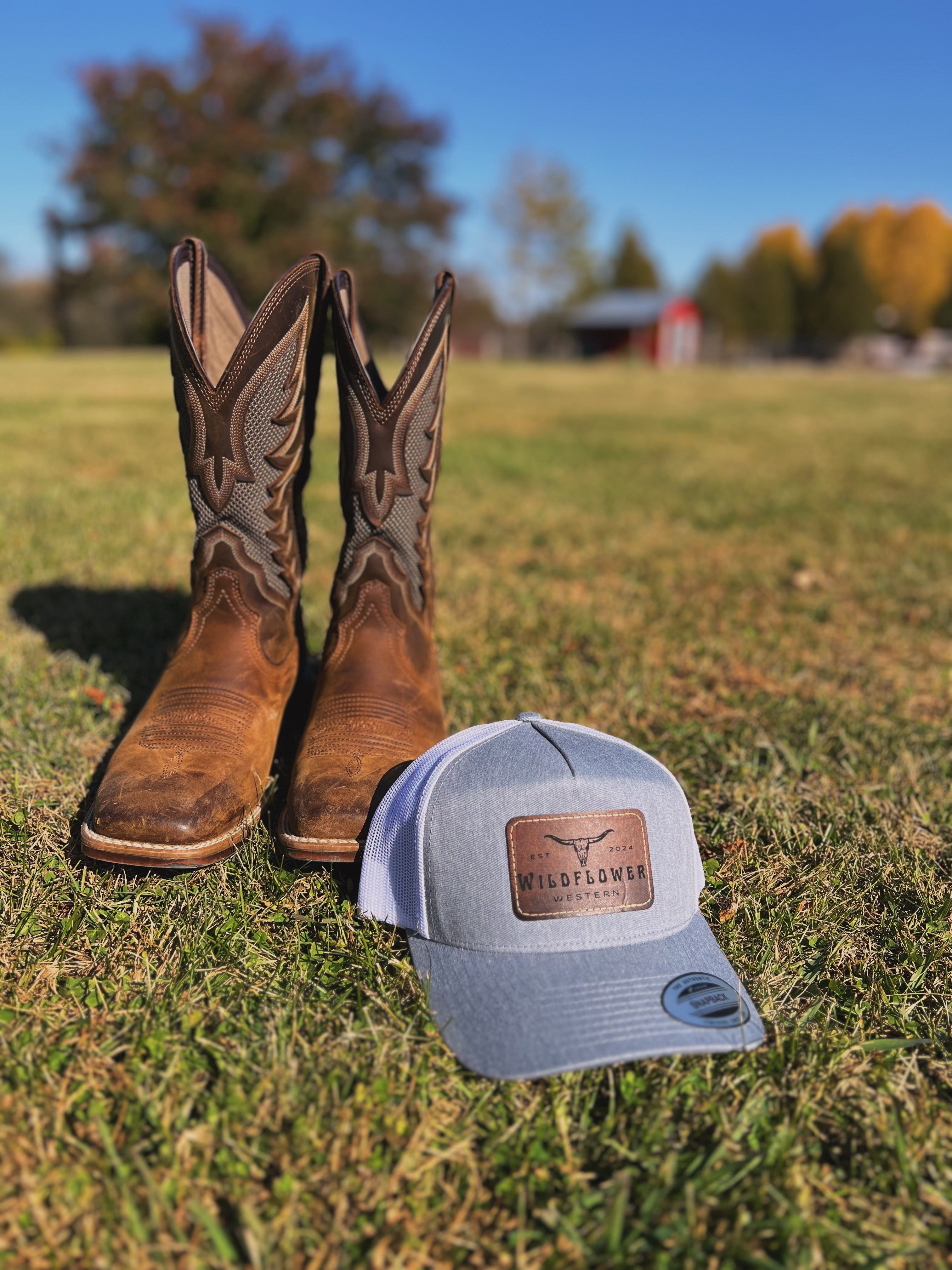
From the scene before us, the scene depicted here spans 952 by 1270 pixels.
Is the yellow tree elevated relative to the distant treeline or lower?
elevated

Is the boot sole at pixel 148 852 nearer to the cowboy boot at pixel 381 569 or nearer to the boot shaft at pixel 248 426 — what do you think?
the cowboy boot at pixel 381 569

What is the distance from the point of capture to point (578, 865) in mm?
1253

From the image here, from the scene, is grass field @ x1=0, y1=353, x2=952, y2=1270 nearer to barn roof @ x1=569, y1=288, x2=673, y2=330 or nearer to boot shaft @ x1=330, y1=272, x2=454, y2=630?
boot shaft @ x1=330, y1=272, x2=454, y2=630

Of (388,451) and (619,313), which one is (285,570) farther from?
(619,313)

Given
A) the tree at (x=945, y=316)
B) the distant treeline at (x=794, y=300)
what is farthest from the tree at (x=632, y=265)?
the tree at (x=945, y=316)

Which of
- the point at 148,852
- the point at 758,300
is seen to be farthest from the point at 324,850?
the point at 758,300

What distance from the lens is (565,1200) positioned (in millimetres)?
986

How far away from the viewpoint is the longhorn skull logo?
126 centimetres

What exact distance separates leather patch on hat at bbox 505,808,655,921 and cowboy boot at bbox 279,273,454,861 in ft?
1.28

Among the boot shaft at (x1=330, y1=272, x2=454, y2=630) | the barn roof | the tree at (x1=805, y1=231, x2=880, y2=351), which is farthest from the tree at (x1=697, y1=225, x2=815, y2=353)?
the boot shaft at (x1=330, y1=272, x2=454, y2=630)

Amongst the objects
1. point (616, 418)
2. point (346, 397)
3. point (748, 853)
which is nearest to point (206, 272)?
point (346, 397)

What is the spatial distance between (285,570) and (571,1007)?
3.62 ft

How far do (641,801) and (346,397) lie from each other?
3.28 ft

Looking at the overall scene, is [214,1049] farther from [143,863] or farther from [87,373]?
[87,373]
